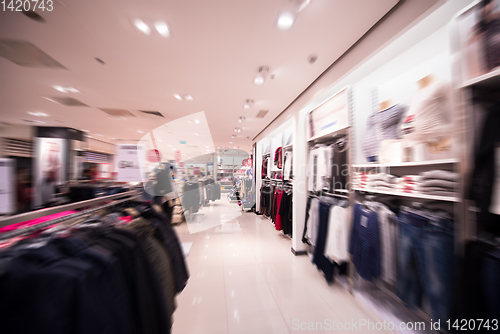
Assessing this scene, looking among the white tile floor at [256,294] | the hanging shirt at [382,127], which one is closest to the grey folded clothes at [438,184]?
the hanging shirt at [382,127]

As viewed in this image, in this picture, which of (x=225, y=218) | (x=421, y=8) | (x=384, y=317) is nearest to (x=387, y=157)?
(x=421, y=8)

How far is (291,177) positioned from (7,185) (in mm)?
3426

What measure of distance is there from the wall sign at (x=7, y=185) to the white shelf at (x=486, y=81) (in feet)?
7.94

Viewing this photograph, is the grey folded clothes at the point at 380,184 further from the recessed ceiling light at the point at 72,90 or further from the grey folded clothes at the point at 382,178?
the recessed ceiling light at the point at 72,90

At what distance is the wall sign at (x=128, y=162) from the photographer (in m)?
1.65

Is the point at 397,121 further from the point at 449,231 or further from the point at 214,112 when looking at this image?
the point at 214,112

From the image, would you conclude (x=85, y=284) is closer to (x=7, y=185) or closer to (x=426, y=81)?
(x=7, y=185)

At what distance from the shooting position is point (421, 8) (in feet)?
4.56

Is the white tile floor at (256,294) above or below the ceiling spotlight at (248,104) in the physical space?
below

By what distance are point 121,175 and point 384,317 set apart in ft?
9.53

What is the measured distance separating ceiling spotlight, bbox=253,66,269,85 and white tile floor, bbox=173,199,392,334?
9.52 ft

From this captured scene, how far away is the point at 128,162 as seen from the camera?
1.67 m

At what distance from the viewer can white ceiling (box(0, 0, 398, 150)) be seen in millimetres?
1641

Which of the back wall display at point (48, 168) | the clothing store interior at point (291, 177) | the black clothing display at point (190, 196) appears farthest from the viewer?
the black clothing display at point (190, 196)
